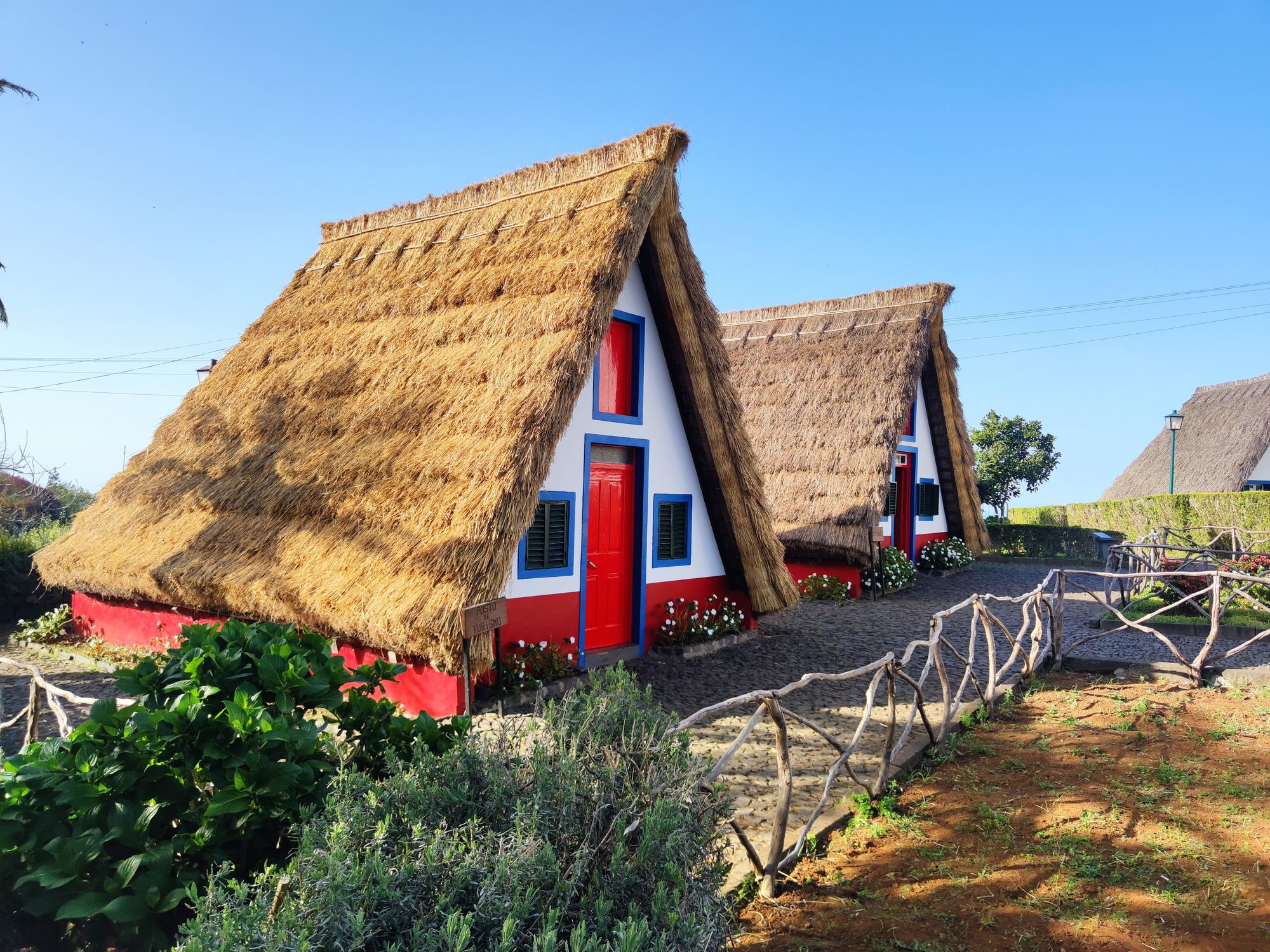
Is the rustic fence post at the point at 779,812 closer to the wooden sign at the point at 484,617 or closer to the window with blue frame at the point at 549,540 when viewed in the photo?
the wooden sign at the point at 484,617

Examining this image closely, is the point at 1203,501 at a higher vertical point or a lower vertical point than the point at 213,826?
higher

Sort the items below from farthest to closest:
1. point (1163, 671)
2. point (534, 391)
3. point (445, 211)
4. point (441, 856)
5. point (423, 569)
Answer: point (445, 211) < point (1163, 671) < point (534, 391) < point (423, 569) < point (441, 856)

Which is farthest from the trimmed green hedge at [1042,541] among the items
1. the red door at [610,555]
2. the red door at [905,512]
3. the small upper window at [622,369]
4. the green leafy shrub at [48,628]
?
the green leafy shrub at [48,628]

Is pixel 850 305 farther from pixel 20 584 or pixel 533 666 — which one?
pixel 20 584

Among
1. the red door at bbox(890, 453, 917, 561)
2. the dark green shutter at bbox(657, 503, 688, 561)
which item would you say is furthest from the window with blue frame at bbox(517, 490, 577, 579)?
the red door at bbox(890, 453, 917, 561)

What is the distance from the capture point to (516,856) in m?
2.50

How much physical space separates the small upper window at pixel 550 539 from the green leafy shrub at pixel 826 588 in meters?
8.28

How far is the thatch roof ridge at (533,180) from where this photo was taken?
9.62 metres

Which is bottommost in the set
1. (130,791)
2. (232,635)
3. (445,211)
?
(130,791)

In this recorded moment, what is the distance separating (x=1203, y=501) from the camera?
21.0 meters

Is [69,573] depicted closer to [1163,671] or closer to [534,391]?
[534,391]

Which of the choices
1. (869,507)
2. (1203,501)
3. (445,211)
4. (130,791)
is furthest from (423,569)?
(1203,501)

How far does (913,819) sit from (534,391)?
16.3 feet

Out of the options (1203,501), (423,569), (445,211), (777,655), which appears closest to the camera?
(423,569)
